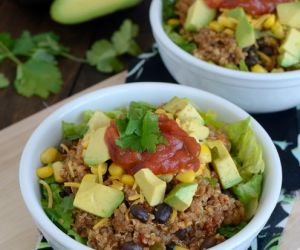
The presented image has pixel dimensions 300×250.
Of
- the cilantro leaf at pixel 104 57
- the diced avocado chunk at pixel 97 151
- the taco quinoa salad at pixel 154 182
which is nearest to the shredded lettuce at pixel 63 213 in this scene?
the taco quinoa salad at pixel 154 182

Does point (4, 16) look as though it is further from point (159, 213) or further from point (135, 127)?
point (159, 213)

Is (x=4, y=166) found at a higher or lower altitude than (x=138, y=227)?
lower

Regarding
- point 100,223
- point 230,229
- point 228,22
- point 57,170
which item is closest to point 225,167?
point 230,229

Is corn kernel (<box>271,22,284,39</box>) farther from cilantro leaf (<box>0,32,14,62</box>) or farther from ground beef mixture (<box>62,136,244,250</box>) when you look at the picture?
cilantro leaf (<box>0,32,14,62</box>)

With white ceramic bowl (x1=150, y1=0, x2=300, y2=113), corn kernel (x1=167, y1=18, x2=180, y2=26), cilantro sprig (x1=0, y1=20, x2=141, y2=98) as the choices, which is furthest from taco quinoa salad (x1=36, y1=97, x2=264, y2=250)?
cilantro sprig (x1=0, y1=20, x2=141, y2=98)

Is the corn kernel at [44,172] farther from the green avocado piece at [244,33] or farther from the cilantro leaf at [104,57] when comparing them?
the cilantro leaf at [104,57]

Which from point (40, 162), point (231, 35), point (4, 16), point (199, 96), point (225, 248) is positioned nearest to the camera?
point (225, 248)

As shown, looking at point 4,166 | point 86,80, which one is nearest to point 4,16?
point 86,80
